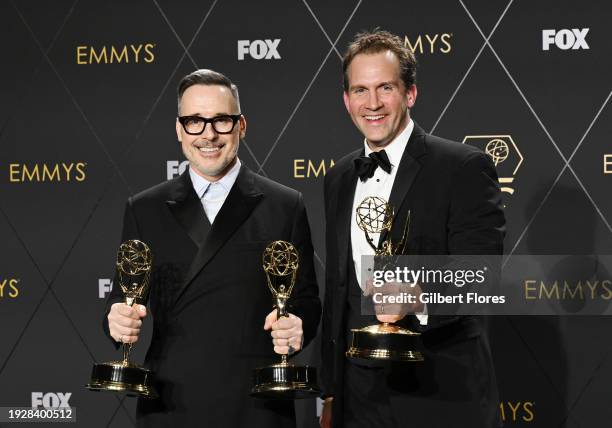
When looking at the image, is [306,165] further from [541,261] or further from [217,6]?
[541,261]

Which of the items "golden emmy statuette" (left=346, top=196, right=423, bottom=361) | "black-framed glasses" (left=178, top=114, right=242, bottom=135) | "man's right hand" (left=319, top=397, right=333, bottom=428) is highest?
"black-framed glasses" (left=178, top=114, right=242, bottom=135)

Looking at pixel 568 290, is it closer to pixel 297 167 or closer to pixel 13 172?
pixel 297 167

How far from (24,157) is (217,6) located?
109cm

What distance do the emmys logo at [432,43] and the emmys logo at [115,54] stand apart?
1.13m

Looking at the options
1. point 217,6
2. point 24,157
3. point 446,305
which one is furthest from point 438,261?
point 24,157

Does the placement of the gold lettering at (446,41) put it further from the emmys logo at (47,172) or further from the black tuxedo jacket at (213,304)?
the emmys logo at (47,172)

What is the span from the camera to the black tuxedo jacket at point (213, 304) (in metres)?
2.41

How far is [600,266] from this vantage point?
11.7 feet

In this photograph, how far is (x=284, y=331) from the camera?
7.49 feet

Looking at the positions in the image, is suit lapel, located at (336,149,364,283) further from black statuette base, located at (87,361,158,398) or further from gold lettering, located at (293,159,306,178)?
gold lettering, located at (293,159,306,178)

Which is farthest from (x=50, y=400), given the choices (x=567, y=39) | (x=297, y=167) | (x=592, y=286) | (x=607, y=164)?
(x=567, y=39)

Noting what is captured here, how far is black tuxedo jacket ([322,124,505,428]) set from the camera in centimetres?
237

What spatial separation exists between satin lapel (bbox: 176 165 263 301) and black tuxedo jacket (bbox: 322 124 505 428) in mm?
303

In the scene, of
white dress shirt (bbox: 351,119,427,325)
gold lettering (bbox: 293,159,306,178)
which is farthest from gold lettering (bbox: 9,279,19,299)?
white dress shirt (bbox: 351,119,427,325)
